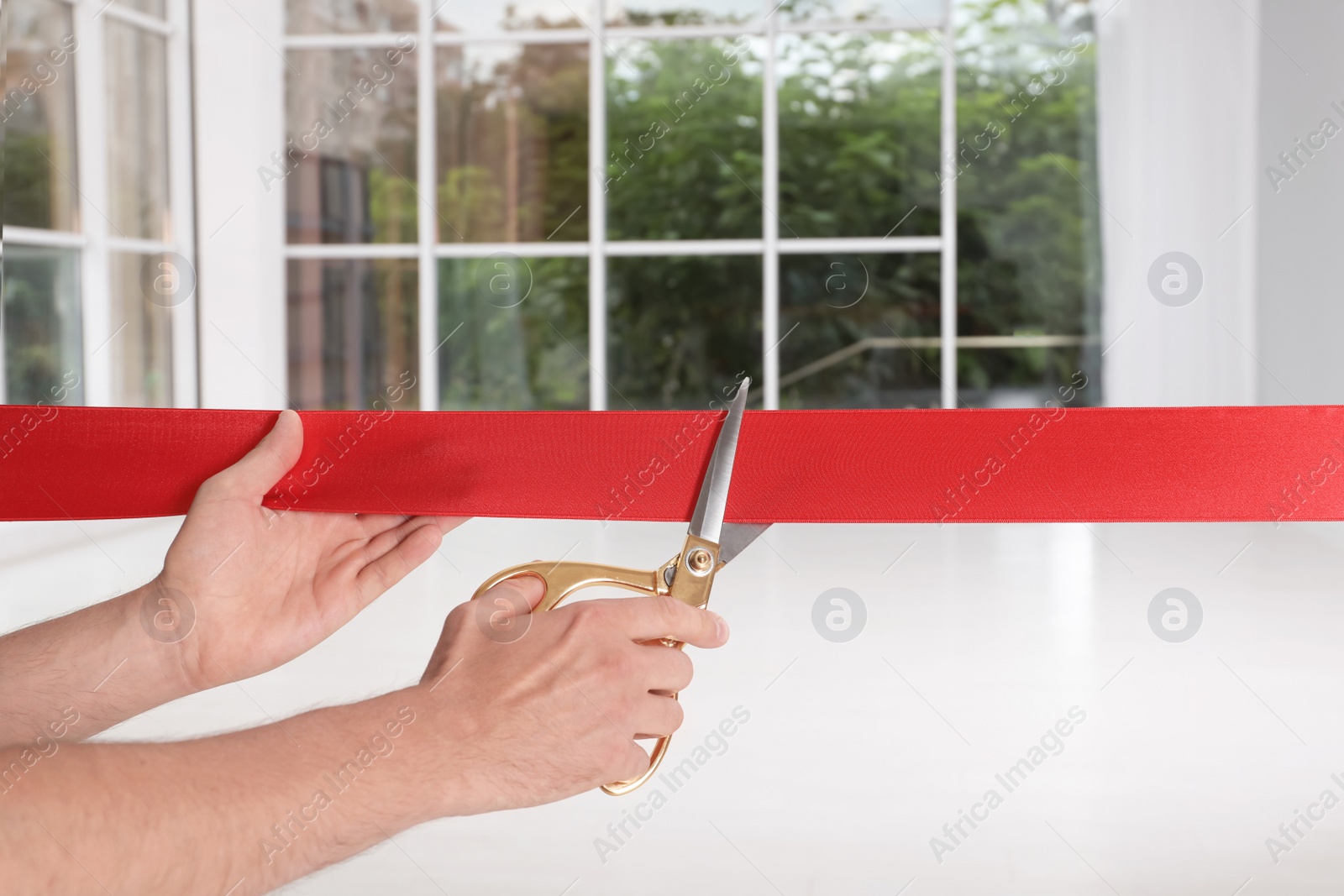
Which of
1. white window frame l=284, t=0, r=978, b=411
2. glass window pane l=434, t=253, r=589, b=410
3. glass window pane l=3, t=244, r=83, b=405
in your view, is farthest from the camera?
glass window pane l=434, t=253, r=589, b=410

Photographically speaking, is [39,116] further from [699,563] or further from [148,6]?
[699,563]

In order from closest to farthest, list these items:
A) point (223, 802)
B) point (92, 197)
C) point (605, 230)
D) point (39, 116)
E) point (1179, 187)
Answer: point (223, 802)
point (39, 116)
point (92, 197)
point (1179, 187)
point (605, 230)

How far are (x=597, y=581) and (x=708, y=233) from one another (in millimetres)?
5762

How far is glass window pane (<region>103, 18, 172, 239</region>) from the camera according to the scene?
192 inches

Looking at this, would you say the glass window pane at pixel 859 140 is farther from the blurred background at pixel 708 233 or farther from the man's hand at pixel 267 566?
the man's hand at pixel 267 566

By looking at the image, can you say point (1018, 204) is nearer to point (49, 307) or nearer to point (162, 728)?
point (49, 307)

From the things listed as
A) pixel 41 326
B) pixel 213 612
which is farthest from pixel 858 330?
pixel 213 612

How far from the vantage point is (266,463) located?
35.1 inches

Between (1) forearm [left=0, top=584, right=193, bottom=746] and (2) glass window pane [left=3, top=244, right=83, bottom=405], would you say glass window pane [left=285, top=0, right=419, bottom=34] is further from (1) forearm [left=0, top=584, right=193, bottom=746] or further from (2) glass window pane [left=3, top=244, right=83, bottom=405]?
(1) forearm [left=0, top=584, right=193, bottom=746]

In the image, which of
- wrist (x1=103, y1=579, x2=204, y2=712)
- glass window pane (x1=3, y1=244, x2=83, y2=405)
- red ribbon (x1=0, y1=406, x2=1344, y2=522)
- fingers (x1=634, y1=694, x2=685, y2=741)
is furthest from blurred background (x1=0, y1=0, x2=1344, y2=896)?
fingers (x1=634, y1=694, x2=685, y2=741)

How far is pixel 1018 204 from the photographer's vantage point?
630cm

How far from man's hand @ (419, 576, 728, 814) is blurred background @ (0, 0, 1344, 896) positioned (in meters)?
1.78

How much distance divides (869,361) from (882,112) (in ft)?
4.75

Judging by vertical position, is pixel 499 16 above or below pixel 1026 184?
above
